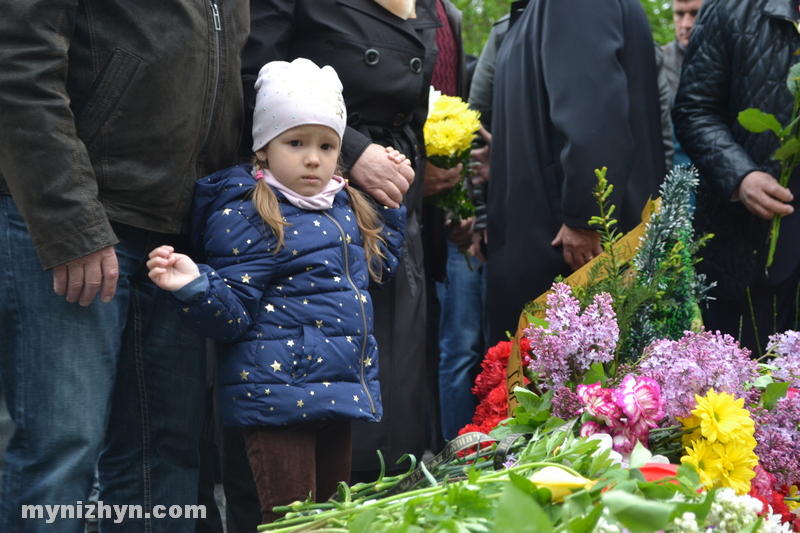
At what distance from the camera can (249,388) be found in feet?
7.10

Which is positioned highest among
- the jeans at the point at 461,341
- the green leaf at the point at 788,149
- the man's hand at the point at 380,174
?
the green leaf at the point at 788,149

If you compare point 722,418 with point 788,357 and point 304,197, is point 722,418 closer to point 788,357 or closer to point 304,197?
point 788,357

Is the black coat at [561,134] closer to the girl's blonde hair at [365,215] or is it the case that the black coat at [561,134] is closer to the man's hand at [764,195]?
the man's hand at [764,195]

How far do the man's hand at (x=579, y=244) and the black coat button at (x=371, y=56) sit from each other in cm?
91

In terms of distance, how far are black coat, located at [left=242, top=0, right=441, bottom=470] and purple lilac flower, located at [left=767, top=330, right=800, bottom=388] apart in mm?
1200

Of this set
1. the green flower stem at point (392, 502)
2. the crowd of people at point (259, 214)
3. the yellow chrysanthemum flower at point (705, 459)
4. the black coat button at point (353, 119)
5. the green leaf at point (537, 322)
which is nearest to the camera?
the green flower stem at point (392, 502)

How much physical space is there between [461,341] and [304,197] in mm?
2376

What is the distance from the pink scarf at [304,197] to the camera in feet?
7.54

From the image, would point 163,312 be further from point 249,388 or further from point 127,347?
point 249,388

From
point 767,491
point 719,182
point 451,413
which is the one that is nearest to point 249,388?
point 767,491

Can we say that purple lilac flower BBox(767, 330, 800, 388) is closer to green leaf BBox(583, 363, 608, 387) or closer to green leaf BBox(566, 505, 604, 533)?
green leaf BBox(583, 363, 608, 387)

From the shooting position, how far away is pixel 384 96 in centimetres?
268

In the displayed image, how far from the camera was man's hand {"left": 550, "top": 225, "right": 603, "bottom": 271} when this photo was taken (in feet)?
9.91

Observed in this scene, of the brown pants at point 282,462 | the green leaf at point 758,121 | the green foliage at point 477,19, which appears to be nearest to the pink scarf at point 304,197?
the brown pants at point 282,462
